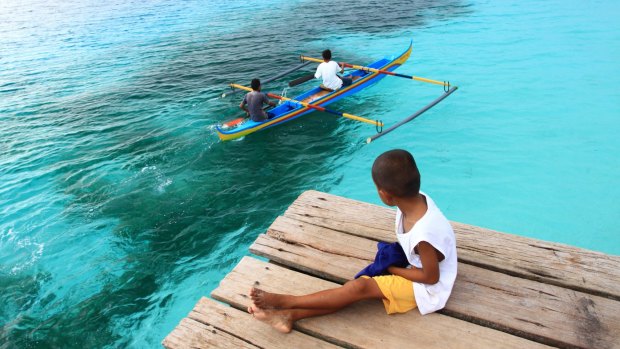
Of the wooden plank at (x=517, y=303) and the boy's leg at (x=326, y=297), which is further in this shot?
the boy's leg at (x=326, y=297)

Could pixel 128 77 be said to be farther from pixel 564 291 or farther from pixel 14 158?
pixel 564 291

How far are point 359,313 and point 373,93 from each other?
9.47 metres

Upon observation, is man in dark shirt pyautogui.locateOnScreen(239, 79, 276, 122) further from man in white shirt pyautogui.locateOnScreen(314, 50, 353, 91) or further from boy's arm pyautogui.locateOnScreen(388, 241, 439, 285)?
boy's arm pyautogui.locateOnScreen(388, 241, 439, 285)

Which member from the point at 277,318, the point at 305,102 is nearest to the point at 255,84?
the point at 305,102

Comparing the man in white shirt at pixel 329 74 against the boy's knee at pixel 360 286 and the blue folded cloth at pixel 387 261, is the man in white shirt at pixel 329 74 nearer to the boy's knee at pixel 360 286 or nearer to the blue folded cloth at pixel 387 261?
the blue folded cloth at pixel 387 261

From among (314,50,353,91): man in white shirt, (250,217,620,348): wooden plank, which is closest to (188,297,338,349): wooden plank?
(250,217,620,348): wooden plank

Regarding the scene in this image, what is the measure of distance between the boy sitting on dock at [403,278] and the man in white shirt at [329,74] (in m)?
7.91

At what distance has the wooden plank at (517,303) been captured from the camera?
2.29m

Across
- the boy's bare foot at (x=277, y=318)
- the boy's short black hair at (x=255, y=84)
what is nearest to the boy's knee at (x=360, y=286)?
the boy's bare foot at (x=277, y=318)

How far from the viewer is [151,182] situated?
305 inches

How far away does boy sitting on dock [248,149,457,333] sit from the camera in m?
2.42

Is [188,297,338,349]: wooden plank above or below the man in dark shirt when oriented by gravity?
above

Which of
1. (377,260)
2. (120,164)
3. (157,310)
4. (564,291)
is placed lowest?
(157,310)

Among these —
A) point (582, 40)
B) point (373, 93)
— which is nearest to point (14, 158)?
point (373, 93)
